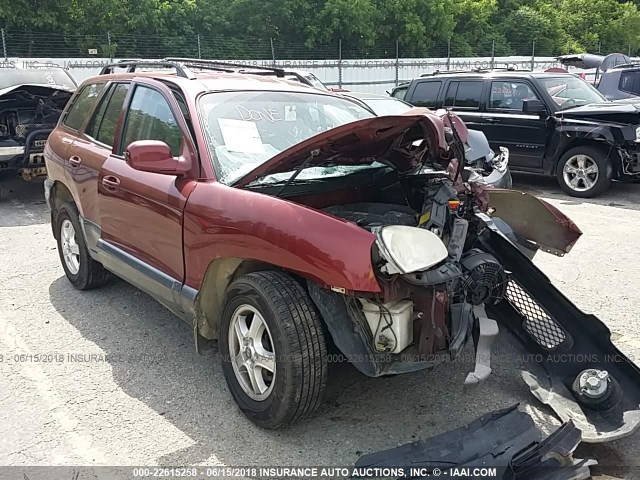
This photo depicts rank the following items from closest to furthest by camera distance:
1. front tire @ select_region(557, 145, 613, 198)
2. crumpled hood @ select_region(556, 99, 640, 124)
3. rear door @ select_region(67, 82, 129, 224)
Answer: rear door @ select_region(67, 82, 129, 224) < crumpled hood @ select_region(556, 99, 640, 124) < front tire @ select_region(557, 145, 613, 198)

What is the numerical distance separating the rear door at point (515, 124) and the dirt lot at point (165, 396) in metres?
4.41

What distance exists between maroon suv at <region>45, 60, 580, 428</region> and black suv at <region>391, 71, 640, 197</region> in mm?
5506

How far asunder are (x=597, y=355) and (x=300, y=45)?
95.4ft

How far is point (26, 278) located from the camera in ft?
18.8

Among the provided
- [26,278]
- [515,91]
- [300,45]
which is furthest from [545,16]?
[26,278]

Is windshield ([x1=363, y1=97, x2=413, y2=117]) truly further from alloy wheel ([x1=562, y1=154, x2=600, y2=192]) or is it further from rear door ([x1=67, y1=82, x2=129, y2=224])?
rear door ([x1=67, y1=82, x2=129, y2=224])

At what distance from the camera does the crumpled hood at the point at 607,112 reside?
8.46 m

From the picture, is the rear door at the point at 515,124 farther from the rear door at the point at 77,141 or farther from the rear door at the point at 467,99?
the rear door at the point at 77,141

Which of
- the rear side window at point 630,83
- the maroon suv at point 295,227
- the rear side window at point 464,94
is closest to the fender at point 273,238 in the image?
the maroon suv at point 295,227

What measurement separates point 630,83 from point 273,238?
11.6 m

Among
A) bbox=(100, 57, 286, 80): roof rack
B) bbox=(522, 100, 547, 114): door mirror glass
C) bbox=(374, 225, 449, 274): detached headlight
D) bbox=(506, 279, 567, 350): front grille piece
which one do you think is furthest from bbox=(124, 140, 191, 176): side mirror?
bbox=(522, 100, 547, 114): door mirror glass

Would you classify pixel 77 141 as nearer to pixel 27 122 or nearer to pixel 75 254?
pixel 75 254

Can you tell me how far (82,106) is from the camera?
523 cm

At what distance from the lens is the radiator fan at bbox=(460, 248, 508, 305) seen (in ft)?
10.2
